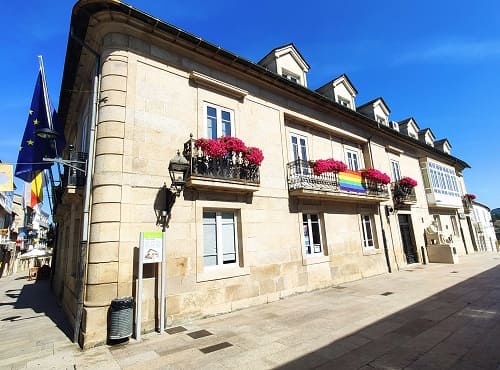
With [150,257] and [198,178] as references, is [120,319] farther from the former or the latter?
[198,178]

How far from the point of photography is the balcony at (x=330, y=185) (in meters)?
9.95

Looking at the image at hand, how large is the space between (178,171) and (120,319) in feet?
11.5

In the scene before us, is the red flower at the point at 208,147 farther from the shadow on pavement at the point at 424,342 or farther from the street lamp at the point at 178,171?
the shadow on pavement at the point at 424,342

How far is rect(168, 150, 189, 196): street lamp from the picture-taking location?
6.72 m

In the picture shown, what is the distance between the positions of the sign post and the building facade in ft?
1.01

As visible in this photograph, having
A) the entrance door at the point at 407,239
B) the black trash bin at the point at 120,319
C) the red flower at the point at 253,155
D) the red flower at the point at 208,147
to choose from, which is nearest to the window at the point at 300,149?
the red flower at the point at 253,155

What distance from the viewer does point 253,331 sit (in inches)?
227

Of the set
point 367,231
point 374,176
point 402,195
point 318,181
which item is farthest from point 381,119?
point 318,181

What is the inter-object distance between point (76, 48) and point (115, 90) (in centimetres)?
282

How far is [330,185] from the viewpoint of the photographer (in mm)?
11039

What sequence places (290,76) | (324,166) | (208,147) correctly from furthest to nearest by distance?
(290,76) < (324,166) < (208,147)

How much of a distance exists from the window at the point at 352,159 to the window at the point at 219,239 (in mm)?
8027

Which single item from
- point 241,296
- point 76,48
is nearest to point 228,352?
point 241,296

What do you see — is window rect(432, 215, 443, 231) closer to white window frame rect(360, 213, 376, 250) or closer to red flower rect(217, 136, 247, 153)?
white window frame rect(360, 213, 376, 250)
